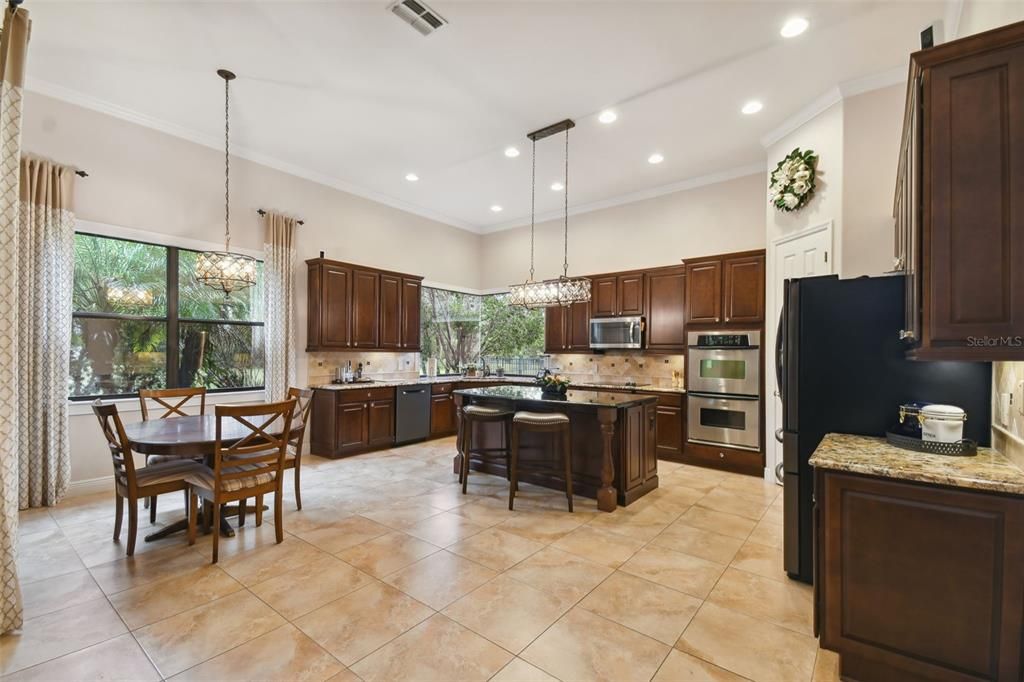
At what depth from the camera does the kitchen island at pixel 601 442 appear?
3969mm

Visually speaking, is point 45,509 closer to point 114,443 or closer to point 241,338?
point 114,443

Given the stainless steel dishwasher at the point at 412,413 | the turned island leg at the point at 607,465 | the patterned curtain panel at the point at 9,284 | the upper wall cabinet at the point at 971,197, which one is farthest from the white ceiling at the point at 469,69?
the stainless steel dishwasher at the point at 412,413

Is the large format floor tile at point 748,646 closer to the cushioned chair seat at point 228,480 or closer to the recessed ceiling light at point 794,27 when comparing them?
the cushioned chair seat at point 228,480

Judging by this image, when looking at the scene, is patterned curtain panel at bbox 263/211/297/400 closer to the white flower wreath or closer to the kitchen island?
the kitchen island

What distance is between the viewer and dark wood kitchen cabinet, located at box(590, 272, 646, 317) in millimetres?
6281

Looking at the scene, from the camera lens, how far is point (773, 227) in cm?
486

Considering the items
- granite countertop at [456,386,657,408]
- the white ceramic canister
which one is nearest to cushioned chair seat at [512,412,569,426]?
granite countertop at [456,386,657,408]

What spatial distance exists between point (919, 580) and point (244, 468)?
12.9 feet

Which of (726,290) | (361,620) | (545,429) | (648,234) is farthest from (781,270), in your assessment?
(361,620)

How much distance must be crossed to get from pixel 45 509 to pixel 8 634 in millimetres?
2273

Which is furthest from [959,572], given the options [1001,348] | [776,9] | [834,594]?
[776,9]

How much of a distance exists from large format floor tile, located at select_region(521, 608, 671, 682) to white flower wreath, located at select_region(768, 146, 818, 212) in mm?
4173

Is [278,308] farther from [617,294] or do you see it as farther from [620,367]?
[620,367]

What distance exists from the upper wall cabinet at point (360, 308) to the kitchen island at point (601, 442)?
2.35 metres
